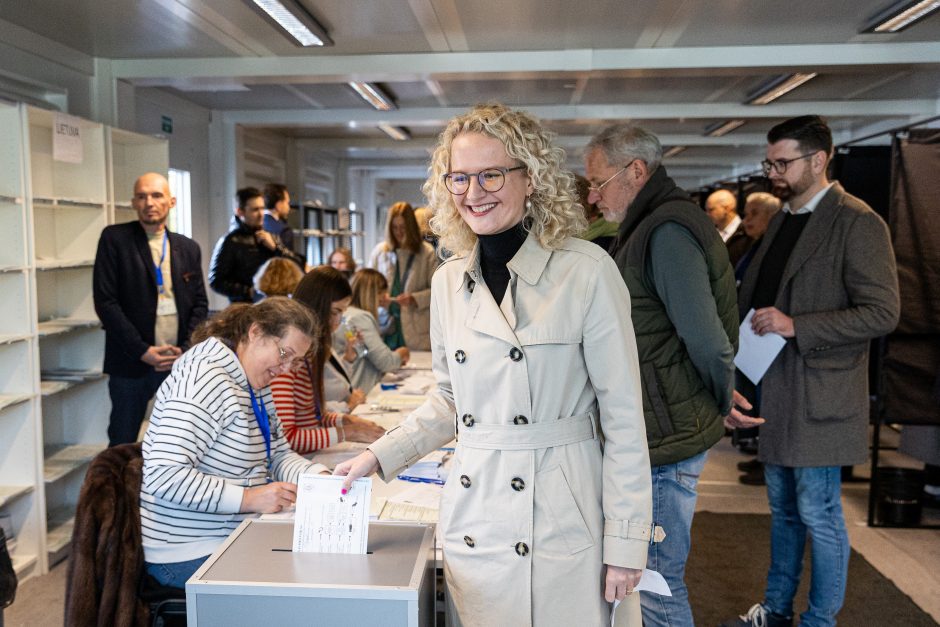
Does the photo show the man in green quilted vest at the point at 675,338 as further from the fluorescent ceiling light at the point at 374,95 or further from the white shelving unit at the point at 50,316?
the fluorescent ceiling light at the point at 374,95

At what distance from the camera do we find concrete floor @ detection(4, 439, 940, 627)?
129 inches

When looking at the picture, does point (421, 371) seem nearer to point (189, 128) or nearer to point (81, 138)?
point (81, 138)

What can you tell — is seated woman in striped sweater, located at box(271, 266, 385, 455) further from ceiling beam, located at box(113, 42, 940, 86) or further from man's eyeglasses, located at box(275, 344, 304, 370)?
ceiling beam, located at box(113, 42, 940, 86)

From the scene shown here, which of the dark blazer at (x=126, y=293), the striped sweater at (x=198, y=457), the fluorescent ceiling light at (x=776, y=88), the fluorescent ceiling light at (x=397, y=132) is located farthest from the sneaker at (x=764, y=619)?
the fluorescent ceiling light at (x=397, y=132)

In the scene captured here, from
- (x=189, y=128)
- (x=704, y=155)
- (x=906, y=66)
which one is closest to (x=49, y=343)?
(x=189, y=128)

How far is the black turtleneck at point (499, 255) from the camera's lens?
1615 mm

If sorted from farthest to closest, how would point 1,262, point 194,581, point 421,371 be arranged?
point 421,371
point 1,262
point 194,581

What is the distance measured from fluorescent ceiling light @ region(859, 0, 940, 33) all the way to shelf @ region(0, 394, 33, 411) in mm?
4646

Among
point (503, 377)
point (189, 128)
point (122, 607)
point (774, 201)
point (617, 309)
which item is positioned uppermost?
point (189, 128)

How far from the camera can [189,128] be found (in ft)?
23.0

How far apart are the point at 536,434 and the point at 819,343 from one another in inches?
58.1

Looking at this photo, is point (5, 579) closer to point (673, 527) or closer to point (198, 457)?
point (198, 457)

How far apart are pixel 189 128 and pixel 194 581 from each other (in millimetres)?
6267

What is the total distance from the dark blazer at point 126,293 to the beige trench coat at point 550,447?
9.35 ft
